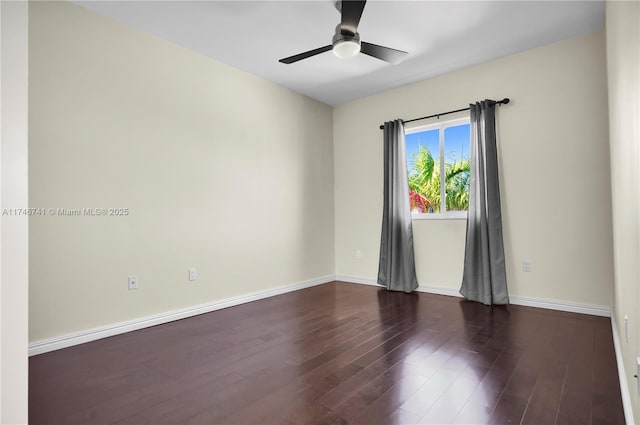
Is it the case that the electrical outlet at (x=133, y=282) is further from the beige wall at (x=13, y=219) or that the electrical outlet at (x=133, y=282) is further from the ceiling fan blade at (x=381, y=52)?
the ceiling fan blade at (x=381, y=52)

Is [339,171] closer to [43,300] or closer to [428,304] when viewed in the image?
[428,304]

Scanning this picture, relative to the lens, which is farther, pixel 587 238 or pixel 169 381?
pixel 587 238

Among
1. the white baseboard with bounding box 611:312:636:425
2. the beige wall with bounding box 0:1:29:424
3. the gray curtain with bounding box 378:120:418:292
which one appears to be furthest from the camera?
the gray curtain with bounding box 378:120:418:292

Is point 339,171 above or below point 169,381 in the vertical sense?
above

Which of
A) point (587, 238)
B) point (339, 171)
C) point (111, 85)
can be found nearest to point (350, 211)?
point (339, 171)

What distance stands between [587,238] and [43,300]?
4.62 meters

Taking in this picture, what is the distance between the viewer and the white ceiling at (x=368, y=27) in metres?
2.81

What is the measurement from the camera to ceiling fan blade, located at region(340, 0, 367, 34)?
2260mm

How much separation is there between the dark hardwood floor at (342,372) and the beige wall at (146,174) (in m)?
0.44

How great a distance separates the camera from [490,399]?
5.91 feet

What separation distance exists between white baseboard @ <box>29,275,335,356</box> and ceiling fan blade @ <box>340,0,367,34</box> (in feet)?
9.33

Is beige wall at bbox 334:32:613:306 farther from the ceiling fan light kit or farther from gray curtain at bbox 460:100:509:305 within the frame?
the ceiling fan light kit

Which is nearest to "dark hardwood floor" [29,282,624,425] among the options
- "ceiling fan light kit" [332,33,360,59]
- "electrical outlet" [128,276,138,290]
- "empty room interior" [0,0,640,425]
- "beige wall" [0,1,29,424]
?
"empty room interior" [0,0,640,425]

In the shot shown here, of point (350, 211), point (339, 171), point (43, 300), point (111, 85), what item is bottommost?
point (43, 300)
